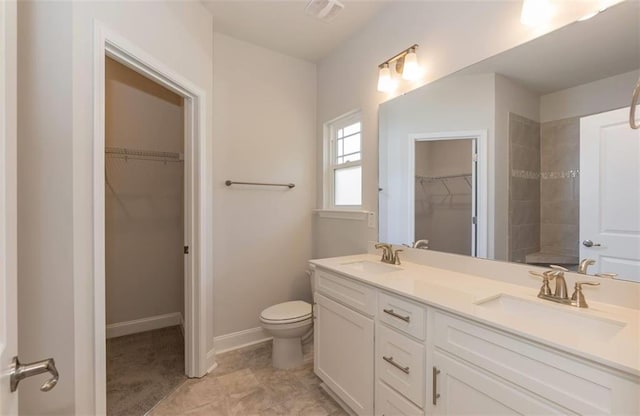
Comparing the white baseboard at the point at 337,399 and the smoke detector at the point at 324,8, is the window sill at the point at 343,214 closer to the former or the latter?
the white baseboard at the point at 337,399

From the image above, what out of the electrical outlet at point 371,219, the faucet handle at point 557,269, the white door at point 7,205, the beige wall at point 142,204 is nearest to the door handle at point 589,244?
the faucet handle at point 557,269

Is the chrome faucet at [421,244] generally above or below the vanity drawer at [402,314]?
above

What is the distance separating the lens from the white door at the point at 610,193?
3.55ft

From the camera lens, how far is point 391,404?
136 centimetres

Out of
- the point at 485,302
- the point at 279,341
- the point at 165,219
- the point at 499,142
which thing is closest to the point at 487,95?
the point at 499,142

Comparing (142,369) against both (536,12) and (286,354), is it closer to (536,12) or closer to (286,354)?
(286,354)

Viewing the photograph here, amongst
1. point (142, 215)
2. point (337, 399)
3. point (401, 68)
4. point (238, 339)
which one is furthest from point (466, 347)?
point (142, 215)

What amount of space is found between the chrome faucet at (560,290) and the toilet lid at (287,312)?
152 centimetres

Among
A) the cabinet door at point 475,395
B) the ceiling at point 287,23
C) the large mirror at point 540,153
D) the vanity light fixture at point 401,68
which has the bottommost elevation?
the cabinet door at point 475,395

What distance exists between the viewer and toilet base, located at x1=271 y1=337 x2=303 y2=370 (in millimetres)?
2217

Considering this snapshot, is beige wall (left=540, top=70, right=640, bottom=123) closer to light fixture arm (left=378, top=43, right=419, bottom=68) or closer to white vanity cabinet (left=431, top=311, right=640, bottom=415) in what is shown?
light fixture arm (left=378, top=43, right=419, bottom=68)

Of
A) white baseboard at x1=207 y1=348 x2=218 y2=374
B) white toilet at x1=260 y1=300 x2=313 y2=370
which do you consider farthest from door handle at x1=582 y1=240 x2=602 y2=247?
white baseboard at x1=207 y1=348 x2=218 y2=374

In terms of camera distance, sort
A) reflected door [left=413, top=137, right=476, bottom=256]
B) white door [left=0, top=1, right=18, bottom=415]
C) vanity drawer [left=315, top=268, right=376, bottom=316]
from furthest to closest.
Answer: reflected door [left=413, top=137, right=476, bottom=256] → vanity drawer [left=315, top=268, right=376, bottom=316] → white door [left=0, top=1, right=18, bottom=415]

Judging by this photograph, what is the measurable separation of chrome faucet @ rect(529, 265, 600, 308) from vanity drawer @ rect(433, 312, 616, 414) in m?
0.39
